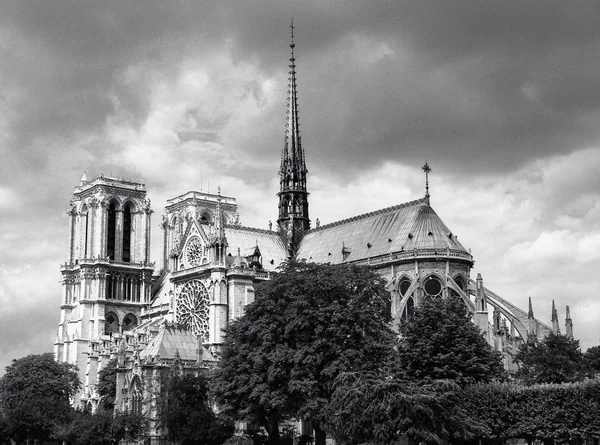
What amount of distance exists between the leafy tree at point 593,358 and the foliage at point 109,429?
126 feet

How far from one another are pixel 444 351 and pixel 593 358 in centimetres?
2853

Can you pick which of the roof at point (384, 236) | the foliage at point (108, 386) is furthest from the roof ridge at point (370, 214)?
the foliage at point (108, 386)

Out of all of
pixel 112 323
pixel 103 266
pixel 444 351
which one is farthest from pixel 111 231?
pixel 444 351

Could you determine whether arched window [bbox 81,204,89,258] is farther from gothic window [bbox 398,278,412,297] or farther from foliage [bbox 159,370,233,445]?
foliage [bbox 159,370,233,445]

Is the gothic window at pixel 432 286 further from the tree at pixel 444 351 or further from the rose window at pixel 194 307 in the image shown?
the rose window at pixel 194 307

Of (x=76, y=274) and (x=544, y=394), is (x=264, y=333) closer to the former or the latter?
(x=544, y=394)

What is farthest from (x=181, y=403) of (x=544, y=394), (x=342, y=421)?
(x=544, y=394)

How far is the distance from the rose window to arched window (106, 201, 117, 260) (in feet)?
102

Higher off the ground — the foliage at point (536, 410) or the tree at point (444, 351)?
the tree at point (444, 351)

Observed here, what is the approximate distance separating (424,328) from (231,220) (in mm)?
86102

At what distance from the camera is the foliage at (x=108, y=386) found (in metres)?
89.2

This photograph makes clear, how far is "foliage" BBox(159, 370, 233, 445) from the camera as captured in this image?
66625 mm

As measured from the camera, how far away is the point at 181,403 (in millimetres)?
68812

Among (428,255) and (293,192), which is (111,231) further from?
(428,255)
